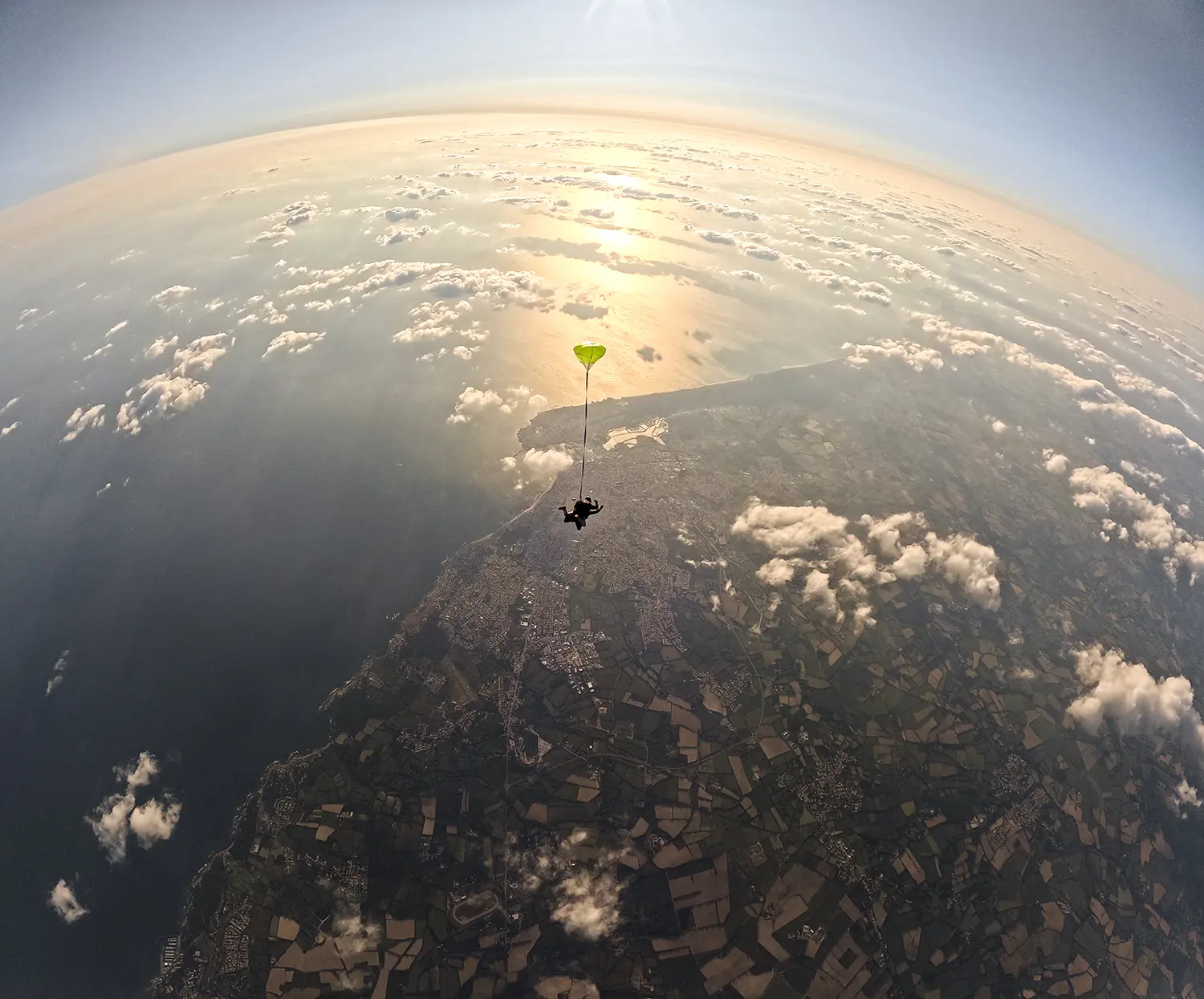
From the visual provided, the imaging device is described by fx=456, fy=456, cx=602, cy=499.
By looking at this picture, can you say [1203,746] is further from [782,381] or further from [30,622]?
[30,622]

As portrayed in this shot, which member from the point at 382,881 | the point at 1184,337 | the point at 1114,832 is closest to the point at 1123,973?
the point at 1114,832

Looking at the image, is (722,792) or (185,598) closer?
(722,792)

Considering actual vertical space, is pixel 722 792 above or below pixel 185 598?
above

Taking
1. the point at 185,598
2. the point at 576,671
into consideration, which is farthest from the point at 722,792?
the point at 185,598

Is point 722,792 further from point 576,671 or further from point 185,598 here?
point 185,598

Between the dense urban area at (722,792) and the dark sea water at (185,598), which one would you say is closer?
the dense urban area at (722,792)
